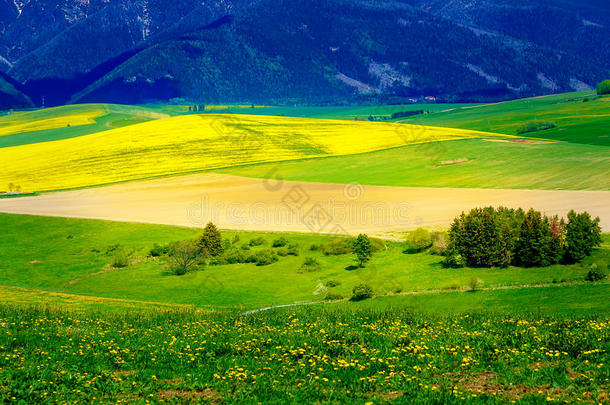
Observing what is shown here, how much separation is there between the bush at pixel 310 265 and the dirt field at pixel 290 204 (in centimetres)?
1284

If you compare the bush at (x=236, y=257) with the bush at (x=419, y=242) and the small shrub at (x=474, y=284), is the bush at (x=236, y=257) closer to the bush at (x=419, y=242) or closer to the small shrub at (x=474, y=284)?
the bush at (x=419, y=242)

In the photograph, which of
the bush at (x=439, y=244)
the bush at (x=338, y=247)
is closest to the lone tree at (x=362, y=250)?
the bush at (x=338, y=247)

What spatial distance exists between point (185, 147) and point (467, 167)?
210ft

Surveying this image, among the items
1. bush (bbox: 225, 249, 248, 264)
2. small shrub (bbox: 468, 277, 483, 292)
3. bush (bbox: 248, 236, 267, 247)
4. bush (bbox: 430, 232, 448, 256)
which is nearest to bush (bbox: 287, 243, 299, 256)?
bush (bbox: 248, 236, 267, 247)

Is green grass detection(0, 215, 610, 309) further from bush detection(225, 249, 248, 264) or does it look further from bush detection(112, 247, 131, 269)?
bush detection(225, 249, 248, 264)

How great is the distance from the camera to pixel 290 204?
8819 centimetres

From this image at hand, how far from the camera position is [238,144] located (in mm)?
137875

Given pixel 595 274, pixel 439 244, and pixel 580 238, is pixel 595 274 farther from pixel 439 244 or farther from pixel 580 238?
pixel 439 244

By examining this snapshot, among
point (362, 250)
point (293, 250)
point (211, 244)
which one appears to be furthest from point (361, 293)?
point (211, 244)

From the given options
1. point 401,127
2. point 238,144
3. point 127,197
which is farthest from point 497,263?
point 401,127

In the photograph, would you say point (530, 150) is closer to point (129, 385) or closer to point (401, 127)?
point (401, 127)

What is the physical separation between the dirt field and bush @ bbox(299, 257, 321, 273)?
12.8m

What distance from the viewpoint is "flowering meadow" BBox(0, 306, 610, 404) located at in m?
17.3

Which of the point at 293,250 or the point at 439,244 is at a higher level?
the point at 439,244
